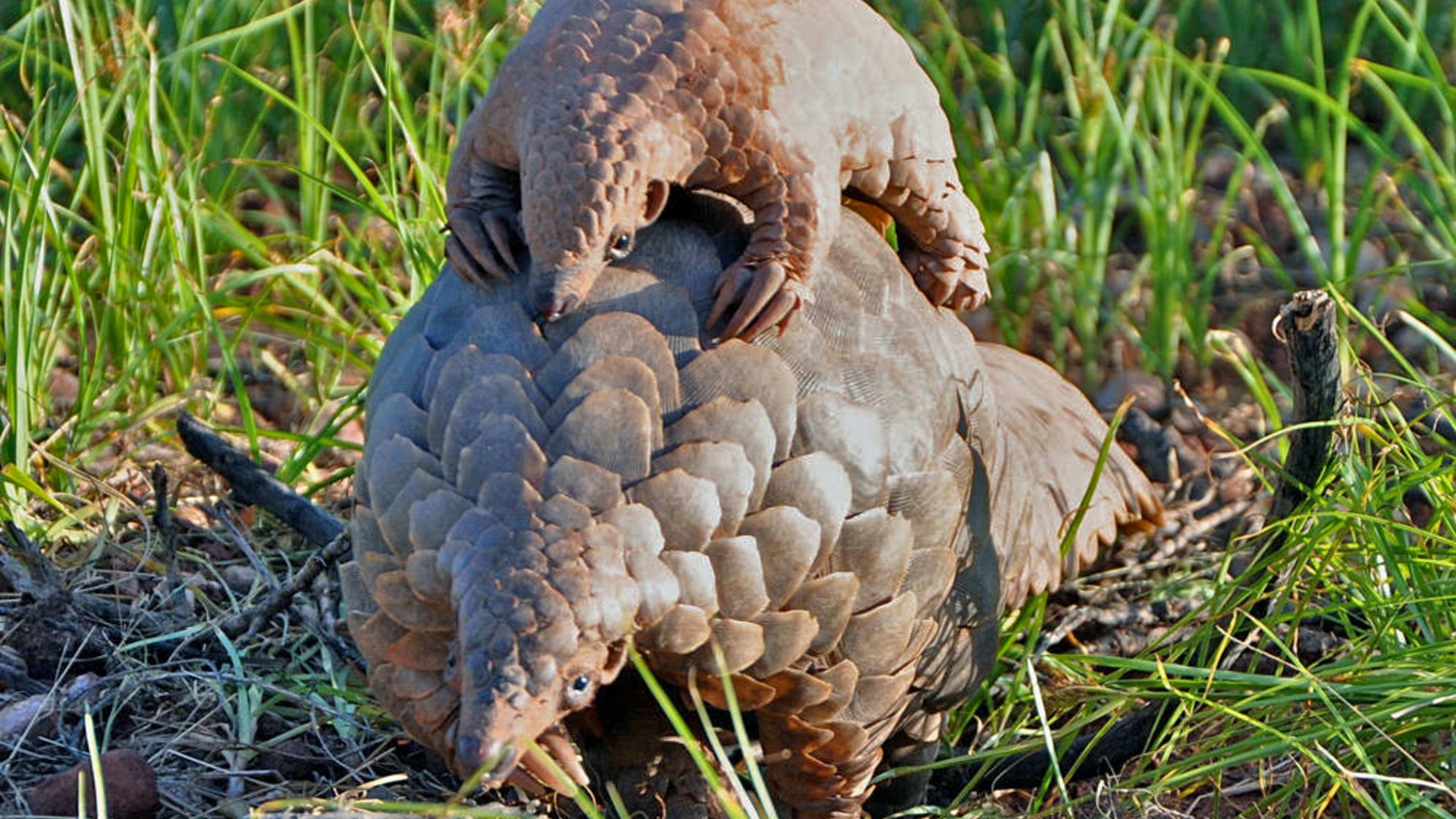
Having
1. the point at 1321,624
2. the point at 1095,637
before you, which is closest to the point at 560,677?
the point at 1095,637

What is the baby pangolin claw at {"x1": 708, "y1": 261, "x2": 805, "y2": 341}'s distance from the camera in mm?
2262

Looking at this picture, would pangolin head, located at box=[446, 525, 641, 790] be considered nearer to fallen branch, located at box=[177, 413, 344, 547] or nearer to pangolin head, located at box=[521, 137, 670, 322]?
pangolin head, located at box=[521, 137, 670, 322]

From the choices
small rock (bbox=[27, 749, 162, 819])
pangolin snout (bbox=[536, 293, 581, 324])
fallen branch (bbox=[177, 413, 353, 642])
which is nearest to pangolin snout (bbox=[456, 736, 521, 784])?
pangolin snout (bbox=[536, 293, 581, 324])

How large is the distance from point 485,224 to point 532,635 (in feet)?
2.09

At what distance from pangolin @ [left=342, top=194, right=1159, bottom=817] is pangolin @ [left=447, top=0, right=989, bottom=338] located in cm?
7

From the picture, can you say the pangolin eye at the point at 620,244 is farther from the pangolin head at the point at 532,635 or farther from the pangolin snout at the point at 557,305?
the pangolin head at the point at 532,635

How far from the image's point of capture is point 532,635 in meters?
1.99

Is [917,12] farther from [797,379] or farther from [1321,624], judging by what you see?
[797,379]

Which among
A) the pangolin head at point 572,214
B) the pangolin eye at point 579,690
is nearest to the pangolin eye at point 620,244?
the pangolin head at point 572,214

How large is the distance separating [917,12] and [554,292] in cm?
303

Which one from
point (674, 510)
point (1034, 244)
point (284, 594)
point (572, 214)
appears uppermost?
point (572, 214)

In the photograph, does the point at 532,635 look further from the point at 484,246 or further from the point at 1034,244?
the point at 1034,244

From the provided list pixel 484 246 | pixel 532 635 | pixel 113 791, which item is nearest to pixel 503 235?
pixel 484 246

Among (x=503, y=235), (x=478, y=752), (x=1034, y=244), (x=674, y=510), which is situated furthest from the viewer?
(x=1034, y=244)
